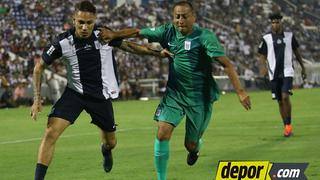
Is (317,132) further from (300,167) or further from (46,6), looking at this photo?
(46,6)

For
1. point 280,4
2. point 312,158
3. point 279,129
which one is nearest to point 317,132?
point 279,129

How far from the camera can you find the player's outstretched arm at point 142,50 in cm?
975

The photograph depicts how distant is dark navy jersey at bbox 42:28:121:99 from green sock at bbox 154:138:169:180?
1.14 m

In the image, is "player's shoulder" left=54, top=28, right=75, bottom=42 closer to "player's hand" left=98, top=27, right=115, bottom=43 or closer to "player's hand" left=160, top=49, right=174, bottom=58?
"player's hand" left=98, top=27, right=115, bottom=43

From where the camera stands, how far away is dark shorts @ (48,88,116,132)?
32.1ft

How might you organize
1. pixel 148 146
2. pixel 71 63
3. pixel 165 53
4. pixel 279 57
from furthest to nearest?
pixel 279 57
pixel 148 146
pixel 71 63
pixel 165 53

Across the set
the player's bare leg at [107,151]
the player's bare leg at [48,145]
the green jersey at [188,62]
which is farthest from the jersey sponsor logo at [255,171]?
the player's bare leg at [107,151]

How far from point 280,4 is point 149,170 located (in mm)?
49979

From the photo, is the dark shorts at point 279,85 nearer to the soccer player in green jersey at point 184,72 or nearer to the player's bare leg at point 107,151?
the player's bare leg at point 107,151

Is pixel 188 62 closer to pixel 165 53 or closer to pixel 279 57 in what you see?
pixel 165 53

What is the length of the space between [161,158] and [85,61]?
1603 millimetres

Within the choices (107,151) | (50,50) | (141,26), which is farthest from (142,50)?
(141,26)

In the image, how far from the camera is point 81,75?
10.0 m

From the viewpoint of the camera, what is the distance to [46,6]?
4044 centimetres
